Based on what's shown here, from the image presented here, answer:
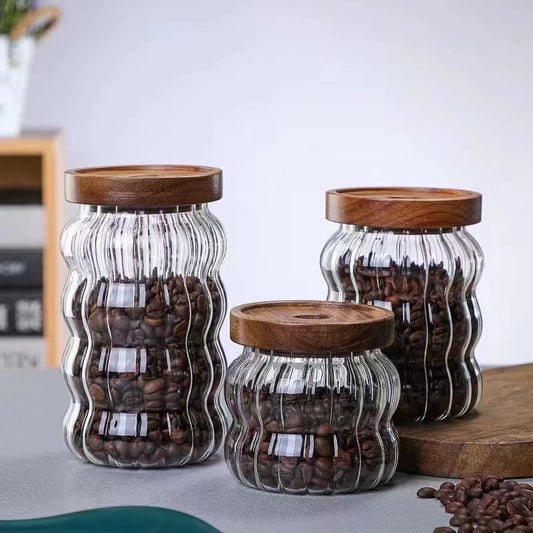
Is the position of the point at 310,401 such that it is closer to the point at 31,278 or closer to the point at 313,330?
the point at 313,330

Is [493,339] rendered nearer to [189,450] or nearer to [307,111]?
[307,111]

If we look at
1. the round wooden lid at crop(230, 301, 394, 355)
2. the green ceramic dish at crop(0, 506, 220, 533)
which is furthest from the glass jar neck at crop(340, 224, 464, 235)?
the green ceramic dish at crop(0, 506, 220, 533)

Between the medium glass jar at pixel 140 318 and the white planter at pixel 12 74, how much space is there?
1.73 meters

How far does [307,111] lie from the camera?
302cm

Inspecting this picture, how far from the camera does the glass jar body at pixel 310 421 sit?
3.13 feet

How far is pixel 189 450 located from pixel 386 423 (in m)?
0.19

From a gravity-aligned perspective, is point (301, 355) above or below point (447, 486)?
above

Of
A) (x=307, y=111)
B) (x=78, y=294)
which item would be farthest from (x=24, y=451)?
(x=307, y=111)

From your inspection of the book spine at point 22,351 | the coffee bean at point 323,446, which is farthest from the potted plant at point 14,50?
the coffee bean at point 323,446

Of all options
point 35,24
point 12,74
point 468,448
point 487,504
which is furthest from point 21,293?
point 487,504

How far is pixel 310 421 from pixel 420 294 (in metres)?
0.22

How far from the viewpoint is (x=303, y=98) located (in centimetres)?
302

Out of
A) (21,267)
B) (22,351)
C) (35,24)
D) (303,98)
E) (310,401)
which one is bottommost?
(22,351)

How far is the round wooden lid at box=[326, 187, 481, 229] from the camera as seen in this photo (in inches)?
42.4
